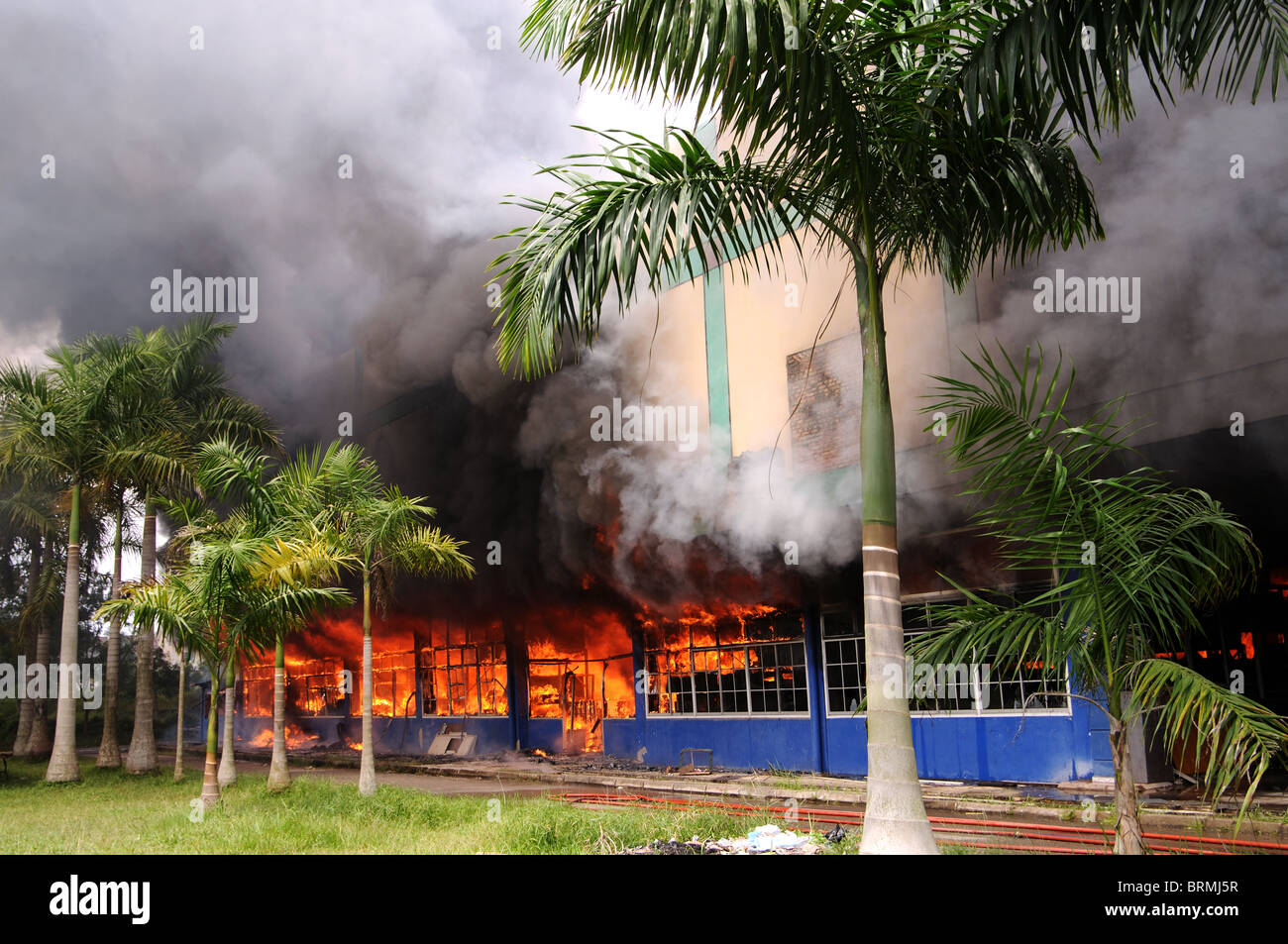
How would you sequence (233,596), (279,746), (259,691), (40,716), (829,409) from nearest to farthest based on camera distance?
(233,596)
(279,746)
(829,409)
(40,716)
(259,691)

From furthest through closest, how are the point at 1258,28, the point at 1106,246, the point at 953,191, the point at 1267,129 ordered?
1. the point at 1106,246
2. the point at 1267,129
3. the point at 953,191
4. the point at 1258,28

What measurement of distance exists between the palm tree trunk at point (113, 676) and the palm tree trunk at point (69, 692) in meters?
0.69

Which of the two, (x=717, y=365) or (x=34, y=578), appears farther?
(x=34, y=578)

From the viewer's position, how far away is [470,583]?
953 inches

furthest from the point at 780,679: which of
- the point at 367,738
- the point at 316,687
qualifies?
the point at 316,687

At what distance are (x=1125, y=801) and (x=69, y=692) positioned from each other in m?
19.9

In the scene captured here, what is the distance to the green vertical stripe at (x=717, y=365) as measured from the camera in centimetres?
1825

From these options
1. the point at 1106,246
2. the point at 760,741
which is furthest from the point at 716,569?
the point at 1106,246

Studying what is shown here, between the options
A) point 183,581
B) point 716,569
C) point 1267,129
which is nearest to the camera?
point 1267,129

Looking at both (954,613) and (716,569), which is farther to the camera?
(716,569)

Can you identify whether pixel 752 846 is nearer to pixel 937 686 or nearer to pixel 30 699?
pixel 937 686

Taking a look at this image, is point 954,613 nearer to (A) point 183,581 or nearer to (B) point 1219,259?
(B) point 1219,259

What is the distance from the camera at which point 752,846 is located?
724 cm
